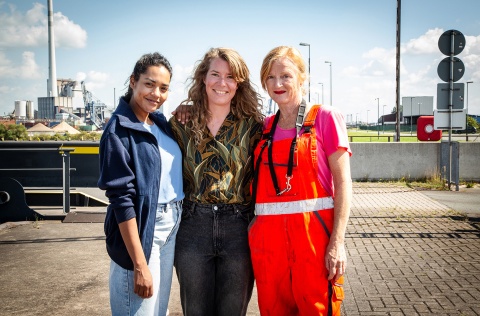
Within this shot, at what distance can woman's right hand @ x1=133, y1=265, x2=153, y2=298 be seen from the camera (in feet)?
7.13

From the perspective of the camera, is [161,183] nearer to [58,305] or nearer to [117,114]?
[117,114]

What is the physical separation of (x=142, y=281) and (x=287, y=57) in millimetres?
1588

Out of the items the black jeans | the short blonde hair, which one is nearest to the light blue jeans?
the black jeans

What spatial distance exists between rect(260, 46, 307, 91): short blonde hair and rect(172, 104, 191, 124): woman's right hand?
0.58 meters

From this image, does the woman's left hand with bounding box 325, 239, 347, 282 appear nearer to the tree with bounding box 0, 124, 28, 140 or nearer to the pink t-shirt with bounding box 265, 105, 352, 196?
the pink t-shirt with bounding box 265, 105, 352, 196

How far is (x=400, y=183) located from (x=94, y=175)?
896 cm

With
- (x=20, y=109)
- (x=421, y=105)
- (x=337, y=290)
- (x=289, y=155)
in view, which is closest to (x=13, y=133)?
(x=289, y=155)

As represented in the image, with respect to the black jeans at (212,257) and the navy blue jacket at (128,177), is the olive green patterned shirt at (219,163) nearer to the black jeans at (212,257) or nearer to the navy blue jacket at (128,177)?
the black jeans at (212,257)

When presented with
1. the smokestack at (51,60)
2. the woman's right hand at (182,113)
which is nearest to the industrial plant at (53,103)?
the smokestack at (51,60)

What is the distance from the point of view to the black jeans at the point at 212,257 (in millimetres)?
2643

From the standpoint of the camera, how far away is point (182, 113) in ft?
9.41

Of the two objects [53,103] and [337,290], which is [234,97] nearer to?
[337,290]

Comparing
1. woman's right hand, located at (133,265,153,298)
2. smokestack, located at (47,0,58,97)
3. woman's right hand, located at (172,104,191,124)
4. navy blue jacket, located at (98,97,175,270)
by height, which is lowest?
woman's right hand, located at (133,265,153,298)

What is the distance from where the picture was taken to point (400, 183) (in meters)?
12.6
